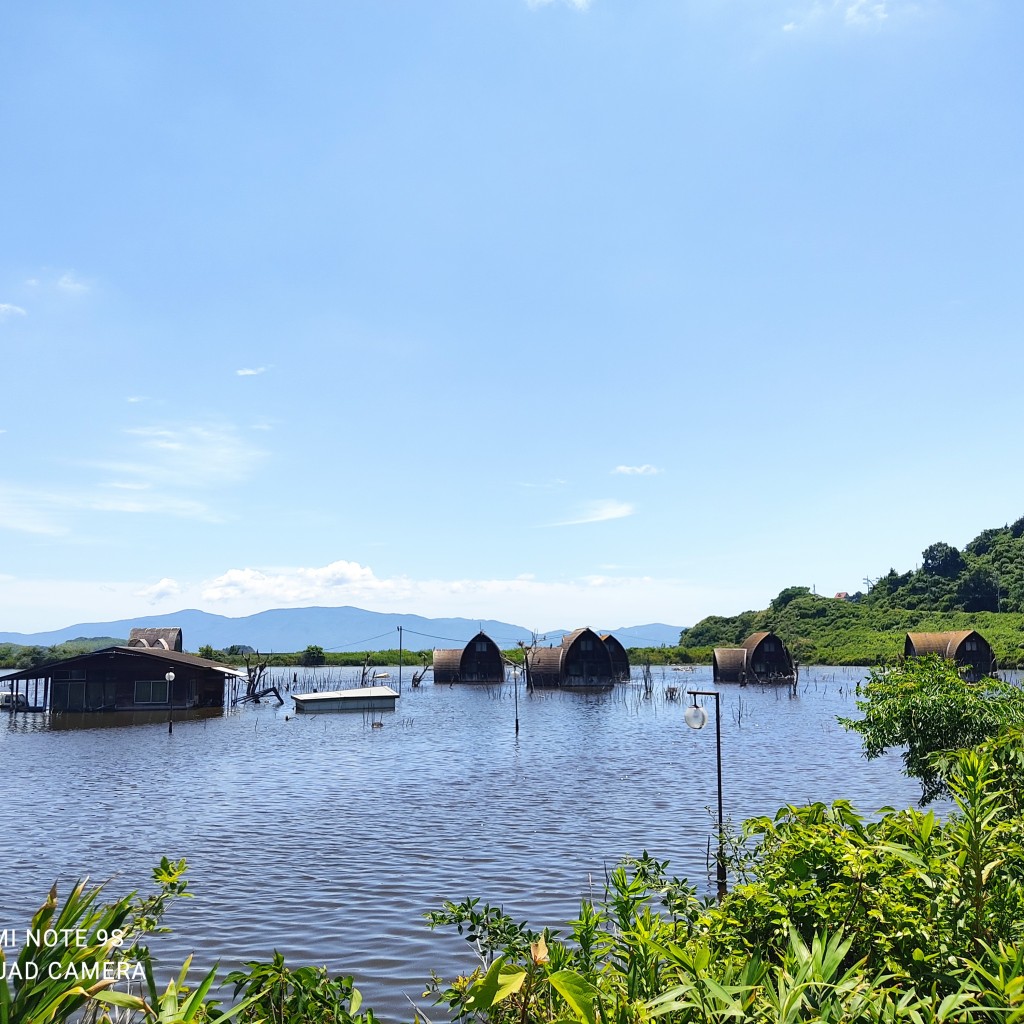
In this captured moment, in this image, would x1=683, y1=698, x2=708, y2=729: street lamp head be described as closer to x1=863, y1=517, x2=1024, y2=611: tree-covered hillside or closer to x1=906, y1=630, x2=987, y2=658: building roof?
x1=906, y1=630, x2=987, y2=658: building roof

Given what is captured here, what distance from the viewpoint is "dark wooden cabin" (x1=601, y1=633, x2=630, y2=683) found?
275ft

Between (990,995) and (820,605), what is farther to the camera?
(820,605)

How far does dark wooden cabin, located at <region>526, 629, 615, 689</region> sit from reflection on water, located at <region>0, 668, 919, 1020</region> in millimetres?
29252

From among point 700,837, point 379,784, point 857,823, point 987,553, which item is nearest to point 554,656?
point 379,784

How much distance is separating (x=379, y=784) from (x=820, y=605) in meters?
126

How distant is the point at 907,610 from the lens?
421 feet

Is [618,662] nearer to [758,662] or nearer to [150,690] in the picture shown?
[758,662]

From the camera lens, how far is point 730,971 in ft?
14.4

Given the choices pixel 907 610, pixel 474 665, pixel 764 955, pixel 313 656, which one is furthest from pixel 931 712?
pixel 907 610

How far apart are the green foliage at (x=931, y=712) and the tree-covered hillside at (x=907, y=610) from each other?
95.8 m

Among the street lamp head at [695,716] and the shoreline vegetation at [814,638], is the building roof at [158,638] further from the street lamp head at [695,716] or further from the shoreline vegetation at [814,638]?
the street lamp head at [695,716]

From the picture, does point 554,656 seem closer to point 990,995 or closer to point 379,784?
point 379,784

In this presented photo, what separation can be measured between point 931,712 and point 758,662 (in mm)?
73772

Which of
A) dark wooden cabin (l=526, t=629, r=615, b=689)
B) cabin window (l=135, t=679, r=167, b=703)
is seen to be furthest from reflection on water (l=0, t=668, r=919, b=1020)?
dark wooden cabin (l=526, t=629, r=615, b=689)
